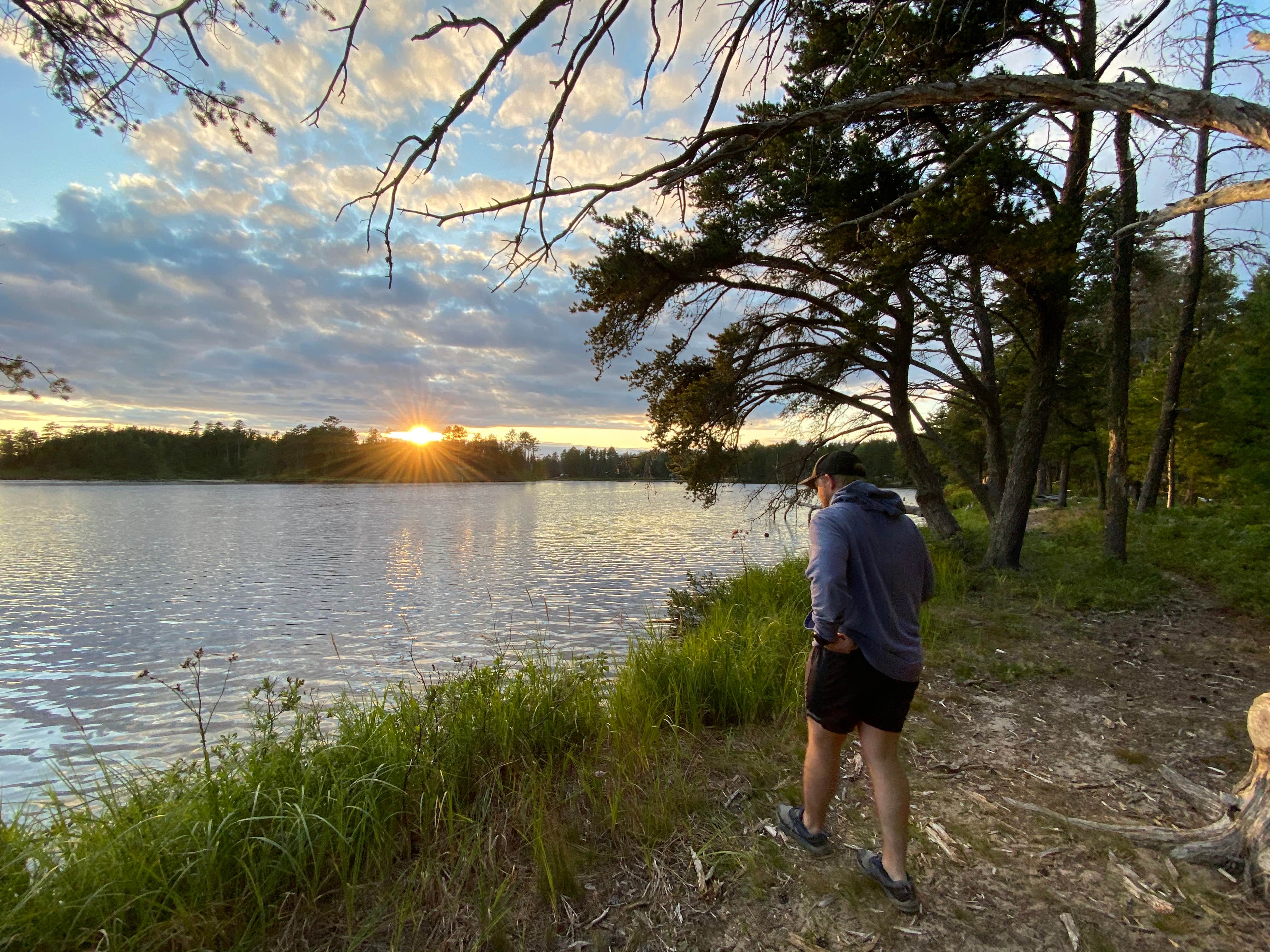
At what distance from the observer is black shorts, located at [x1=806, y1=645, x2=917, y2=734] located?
8.30 feet

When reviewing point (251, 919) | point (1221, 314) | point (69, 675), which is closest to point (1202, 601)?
point (251, 919)

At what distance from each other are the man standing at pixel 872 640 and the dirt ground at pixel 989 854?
0.33 meters

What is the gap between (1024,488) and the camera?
9969 millimetres

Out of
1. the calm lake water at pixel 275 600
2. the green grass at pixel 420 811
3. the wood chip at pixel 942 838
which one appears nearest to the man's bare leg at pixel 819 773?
the green grass at pixel 420 811

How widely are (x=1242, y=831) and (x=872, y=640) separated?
2.05m

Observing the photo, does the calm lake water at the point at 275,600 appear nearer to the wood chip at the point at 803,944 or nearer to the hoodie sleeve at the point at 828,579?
the wood chip at the point at 803,944

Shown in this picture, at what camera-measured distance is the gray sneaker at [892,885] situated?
2492 mm

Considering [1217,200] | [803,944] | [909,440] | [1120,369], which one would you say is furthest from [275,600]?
[1120,369]

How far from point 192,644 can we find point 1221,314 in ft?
117

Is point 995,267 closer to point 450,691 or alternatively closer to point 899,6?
point 899,6

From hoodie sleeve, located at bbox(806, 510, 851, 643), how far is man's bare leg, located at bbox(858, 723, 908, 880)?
1.72 ft

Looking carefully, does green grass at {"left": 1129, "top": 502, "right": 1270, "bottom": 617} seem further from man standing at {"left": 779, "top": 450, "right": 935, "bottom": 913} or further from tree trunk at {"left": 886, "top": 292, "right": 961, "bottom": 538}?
man standing at {"left": 779, "top": 450, "right": 935, "bottom": 913}

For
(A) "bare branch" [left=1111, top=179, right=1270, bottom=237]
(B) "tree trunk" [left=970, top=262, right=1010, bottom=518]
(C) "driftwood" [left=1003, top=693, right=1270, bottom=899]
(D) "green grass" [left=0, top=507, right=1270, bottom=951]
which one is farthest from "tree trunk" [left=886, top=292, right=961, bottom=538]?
(C) "driftwood" [left=1003, top=693, right=1270, bottom=899]

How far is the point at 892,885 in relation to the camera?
254 centimetres
